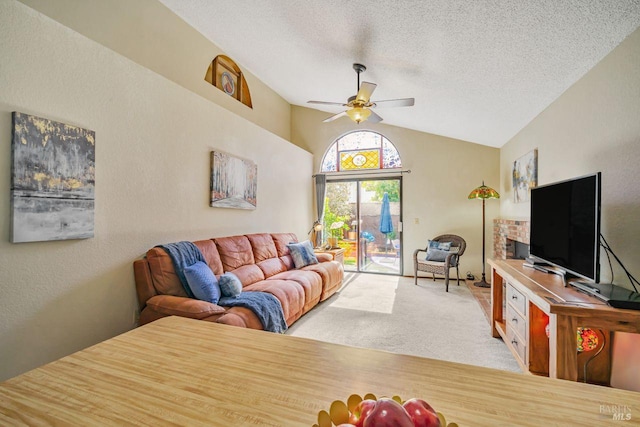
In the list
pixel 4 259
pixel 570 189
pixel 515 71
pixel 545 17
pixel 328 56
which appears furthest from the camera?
pixel 328 56

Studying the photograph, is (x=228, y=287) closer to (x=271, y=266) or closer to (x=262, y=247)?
(x=271, y=266)

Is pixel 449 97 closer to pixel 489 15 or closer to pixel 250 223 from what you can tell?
pixel 489 15

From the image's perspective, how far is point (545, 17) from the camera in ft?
6.29

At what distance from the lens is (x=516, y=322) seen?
7.74 ft

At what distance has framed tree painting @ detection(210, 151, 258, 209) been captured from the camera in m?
3.56

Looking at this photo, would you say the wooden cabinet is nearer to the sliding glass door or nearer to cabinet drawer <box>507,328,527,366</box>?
cabinet drawer <box>507,328,527,366</box>

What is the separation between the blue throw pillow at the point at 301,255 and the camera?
442 centimetres

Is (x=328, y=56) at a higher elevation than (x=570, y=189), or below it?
higher

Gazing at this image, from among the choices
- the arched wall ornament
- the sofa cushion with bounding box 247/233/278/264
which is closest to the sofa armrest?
the sofa cushion with bounding box 247/233/278/264

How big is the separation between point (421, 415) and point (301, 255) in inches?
159

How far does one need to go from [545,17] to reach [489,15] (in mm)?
340

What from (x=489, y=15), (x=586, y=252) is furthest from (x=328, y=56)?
(x=586, y=252)

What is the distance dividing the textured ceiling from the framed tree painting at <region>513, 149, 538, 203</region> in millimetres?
498

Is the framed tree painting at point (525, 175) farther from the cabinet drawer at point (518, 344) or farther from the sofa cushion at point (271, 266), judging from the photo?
the sofa cushion at point (271, 266)
